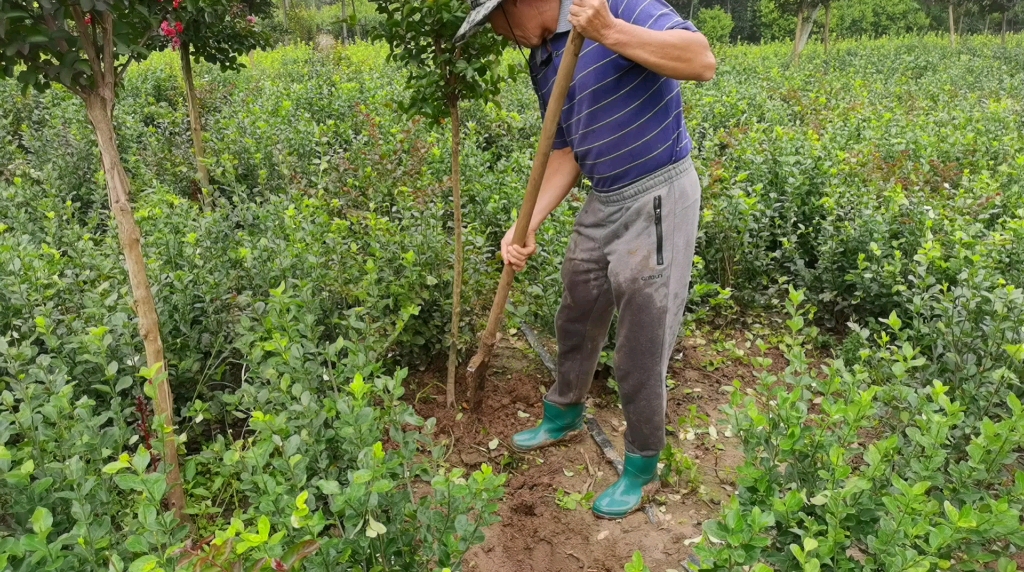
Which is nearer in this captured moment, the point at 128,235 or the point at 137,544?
the point at 137,544

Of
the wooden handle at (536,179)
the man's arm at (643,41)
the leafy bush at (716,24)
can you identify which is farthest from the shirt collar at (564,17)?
the leafy bush at (716,24)

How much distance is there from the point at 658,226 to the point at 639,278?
0.19m

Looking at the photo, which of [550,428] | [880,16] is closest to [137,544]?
[550,428]

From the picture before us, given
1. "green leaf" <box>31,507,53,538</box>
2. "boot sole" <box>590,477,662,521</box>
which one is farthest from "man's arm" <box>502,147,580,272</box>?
"green leaf" <box>31,507,53,538</box>

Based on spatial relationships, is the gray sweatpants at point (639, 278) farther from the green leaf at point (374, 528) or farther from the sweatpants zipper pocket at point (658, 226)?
the green leaf at point (374, 528)

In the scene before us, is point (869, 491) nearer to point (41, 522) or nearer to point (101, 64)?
point (41, 522)

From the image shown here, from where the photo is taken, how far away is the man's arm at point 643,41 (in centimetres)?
182

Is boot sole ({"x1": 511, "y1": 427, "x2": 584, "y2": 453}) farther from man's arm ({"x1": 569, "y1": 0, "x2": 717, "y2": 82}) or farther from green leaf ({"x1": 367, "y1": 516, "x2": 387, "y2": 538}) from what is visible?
man's arm ({"x1": 569, "y1": 0, "x2": 717, "y2": 82})

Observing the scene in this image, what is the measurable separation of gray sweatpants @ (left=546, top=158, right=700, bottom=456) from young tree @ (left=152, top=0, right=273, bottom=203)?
3.62 meters

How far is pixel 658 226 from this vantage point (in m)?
2.21

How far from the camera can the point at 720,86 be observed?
381 inches

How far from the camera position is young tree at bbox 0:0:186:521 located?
5.84ft

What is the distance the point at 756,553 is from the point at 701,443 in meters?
1.66

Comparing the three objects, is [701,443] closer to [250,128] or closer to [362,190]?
[362,190]
